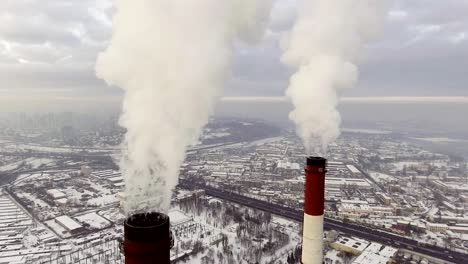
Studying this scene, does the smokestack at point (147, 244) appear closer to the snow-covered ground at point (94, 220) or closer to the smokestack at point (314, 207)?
the smokestack at point (314, 207)

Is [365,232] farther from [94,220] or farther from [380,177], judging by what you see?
[380,177]

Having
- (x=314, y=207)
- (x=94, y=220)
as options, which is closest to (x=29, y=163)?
(x=94, y=220)

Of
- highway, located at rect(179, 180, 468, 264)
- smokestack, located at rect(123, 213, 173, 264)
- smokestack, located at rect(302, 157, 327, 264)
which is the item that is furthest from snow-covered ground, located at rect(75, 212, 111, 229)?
smokestack, located at rect(123, 213, 173, 264)

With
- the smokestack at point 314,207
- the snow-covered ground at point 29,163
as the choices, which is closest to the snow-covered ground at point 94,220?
the smokestack at point 314,207

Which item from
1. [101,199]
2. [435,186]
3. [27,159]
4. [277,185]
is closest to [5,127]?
[27,159]

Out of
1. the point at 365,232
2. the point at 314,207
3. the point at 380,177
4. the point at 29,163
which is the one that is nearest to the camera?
the point at 314,207

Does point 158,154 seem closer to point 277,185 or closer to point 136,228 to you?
point 136,228
